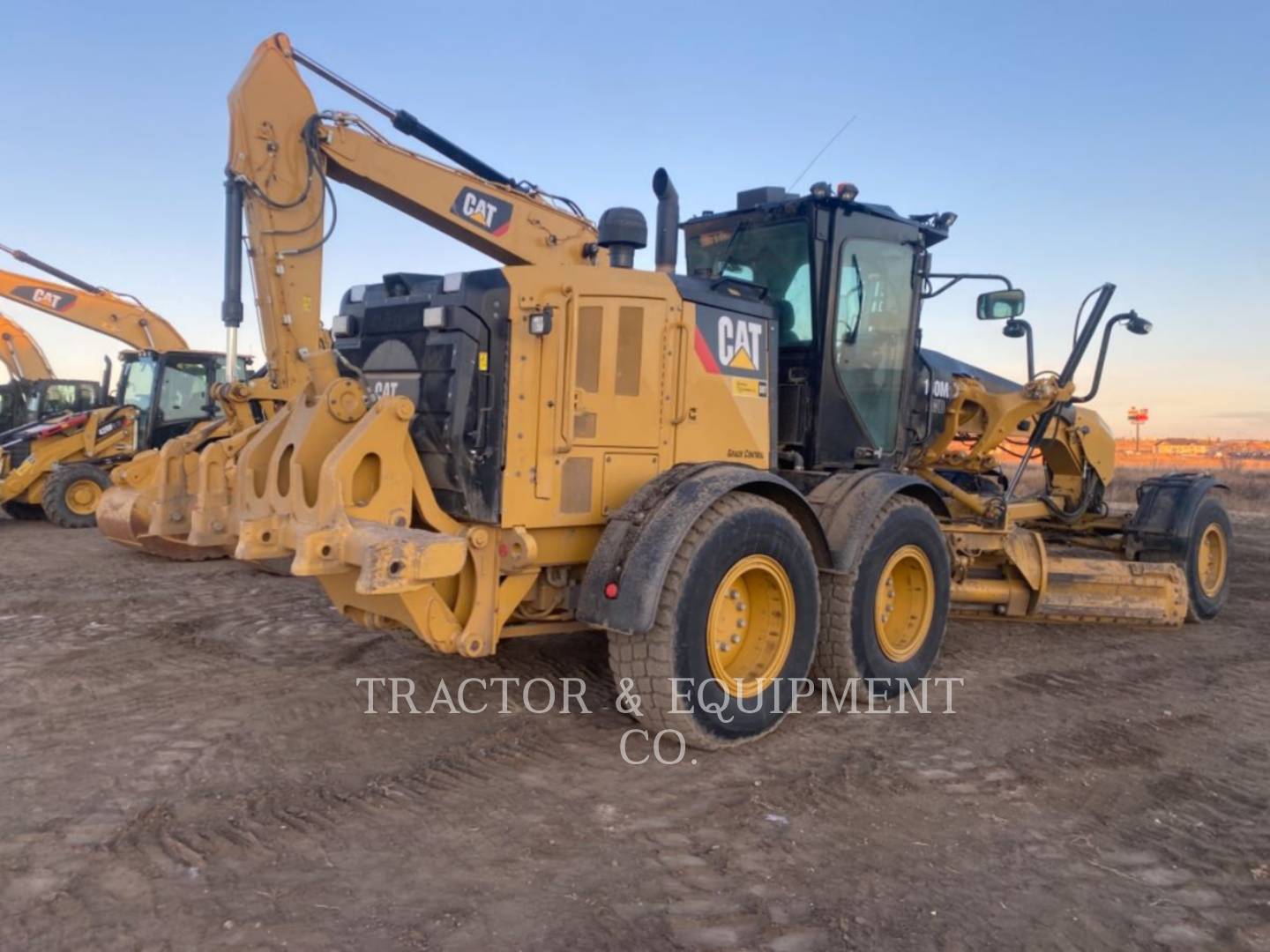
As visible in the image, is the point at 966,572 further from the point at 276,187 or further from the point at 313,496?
the point at 276,187

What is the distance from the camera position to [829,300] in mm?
5621

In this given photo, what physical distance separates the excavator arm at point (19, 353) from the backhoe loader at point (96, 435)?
160 inches

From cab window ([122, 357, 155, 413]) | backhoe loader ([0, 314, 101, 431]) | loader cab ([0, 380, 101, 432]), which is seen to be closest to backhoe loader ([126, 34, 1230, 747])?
cab window ([122, 357, 155, 413])

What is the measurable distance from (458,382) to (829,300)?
2.52 m

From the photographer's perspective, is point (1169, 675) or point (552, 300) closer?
point (552, 300)

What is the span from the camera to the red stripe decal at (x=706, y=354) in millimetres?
4730

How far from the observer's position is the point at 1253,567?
10.9 m

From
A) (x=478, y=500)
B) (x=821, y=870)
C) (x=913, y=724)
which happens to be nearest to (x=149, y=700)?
(x=478, y=500)

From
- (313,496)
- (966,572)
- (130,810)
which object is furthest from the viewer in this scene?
(966,572)

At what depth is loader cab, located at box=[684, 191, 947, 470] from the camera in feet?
18.5

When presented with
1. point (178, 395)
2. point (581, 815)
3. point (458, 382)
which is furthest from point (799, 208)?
point (178, 395)

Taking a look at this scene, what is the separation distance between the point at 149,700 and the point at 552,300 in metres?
3.00

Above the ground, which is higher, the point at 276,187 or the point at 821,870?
the point at 276,187

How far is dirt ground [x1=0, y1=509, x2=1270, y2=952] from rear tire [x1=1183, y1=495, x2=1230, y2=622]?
2.12 metres
